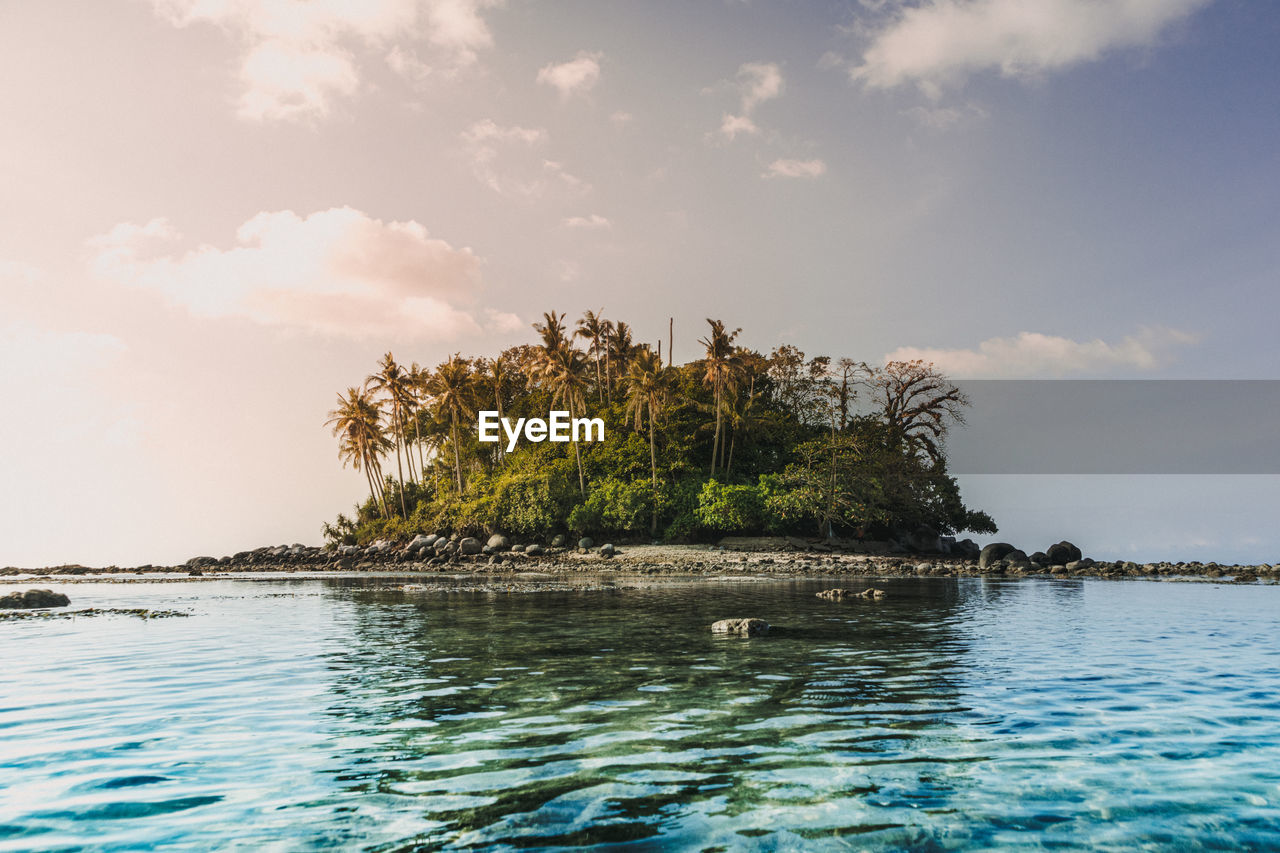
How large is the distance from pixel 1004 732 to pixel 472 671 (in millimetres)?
6265

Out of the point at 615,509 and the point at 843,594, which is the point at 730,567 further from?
the point at 843,594

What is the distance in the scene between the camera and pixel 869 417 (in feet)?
164

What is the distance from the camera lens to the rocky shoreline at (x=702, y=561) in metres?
32.9

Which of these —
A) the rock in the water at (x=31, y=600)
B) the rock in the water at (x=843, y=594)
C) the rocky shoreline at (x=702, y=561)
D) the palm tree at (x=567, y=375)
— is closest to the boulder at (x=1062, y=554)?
the rocky shoreline at (x=702, y=561)

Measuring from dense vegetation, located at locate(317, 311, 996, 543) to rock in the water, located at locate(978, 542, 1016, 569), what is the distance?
625 cm

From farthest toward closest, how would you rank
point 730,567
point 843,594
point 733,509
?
point 733,509, point 730,567, point 843,594

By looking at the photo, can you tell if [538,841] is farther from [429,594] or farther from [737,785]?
[429,594]

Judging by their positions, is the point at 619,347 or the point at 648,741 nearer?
the point at 648,741

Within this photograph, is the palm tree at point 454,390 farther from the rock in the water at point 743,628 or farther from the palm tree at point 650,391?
the rock in the water at point 743,628

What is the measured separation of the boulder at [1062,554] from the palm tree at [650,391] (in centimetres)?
2217

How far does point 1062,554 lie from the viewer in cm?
3669

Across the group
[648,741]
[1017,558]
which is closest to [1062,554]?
[1017,558]

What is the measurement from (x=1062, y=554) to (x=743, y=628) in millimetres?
31176

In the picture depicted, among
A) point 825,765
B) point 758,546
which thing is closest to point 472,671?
point 825,765
